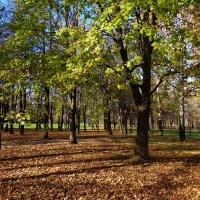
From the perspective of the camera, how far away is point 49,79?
581 inches

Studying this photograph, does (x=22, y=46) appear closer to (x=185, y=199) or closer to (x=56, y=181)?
(x=56, y=181)

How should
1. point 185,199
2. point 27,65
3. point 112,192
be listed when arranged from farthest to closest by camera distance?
point 27,65 < point 112,192 < point 185,199

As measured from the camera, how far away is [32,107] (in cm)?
1173

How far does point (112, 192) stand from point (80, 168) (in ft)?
13.6

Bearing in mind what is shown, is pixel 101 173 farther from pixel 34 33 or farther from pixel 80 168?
pixel 34 33

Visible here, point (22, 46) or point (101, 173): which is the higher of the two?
point (22, 46)

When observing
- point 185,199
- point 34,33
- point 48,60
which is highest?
point 34,33

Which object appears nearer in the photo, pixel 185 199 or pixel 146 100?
pixel 185 199

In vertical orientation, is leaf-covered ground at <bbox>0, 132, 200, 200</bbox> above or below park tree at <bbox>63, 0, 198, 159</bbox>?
below

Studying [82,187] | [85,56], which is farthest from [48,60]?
[82,187]

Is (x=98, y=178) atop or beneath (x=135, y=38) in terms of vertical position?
beneath

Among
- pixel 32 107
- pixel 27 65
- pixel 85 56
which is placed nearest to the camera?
pixel 32 107

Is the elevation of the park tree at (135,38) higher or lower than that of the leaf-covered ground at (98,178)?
higher

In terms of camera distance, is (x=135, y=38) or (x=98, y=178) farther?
(x=135, y=38)
